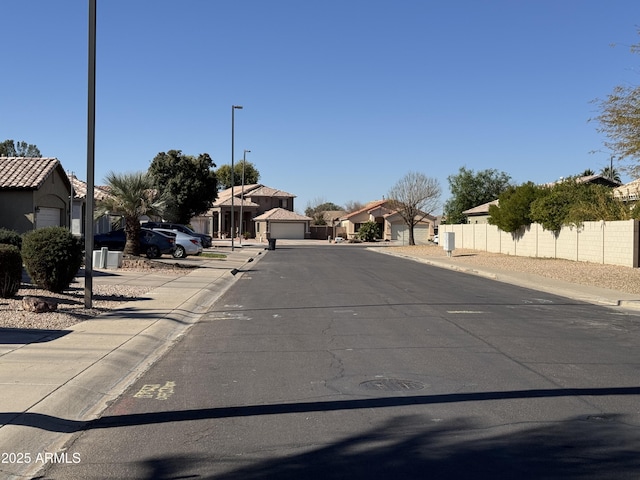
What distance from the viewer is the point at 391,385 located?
8469 mm

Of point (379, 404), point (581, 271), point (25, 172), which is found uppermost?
point (25, 172)

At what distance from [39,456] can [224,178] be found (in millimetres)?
131247

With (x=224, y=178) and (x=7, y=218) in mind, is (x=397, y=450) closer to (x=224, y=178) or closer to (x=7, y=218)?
(x=7, y=218)

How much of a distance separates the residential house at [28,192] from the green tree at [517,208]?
88.4 feet

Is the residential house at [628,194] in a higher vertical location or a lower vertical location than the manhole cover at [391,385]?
higher

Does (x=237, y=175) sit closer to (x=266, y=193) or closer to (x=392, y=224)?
(x=266, y=193)

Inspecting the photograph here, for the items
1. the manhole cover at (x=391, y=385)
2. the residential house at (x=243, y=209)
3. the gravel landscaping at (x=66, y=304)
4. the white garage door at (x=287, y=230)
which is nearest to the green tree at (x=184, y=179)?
the residential house at (x=243, y=209)

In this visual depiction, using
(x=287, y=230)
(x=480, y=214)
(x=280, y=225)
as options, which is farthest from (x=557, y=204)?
(x=287, y=230)

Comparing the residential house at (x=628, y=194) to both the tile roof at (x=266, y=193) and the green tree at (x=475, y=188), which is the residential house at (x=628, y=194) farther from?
the tile roof at (x=266, y=193)

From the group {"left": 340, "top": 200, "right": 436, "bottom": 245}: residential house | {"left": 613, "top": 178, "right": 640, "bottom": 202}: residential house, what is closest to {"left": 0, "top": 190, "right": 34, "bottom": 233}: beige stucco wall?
{"left": 613, "top": 178, "right": 640, "bottom": 202}: residential house

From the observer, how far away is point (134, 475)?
5.44m

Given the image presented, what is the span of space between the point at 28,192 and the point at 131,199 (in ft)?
14.9

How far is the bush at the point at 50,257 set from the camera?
1633 cm

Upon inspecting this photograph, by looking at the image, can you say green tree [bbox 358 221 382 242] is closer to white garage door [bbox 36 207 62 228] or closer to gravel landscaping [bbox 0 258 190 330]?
white garage door [bbox 36 207 62 228]
